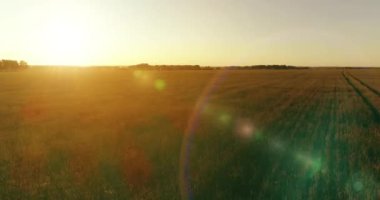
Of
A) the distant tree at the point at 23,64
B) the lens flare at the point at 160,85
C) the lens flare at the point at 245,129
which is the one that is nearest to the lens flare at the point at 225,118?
the lens flare at the point at 245,129

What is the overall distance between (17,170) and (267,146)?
6657mm

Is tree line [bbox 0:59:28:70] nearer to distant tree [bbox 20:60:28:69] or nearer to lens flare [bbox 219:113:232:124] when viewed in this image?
distant tree [bbox 20:60:28:69]

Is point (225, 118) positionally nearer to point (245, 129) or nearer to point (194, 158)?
point (245, 129)

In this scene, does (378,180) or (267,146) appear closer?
(378,180)

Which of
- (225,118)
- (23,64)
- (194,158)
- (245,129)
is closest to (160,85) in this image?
(225,118)

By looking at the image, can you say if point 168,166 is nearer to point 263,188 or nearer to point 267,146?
point 263,188

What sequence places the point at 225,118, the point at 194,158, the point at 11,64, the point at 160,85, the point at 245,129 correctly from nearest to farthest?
the point at 194,158, the point at 245,129, the point at 225,118, the point at 160,85, the point at 11,64

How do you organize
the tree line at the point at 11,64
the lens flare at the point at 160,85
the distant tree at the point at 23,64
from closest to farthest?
the lens flare at the point at 160,85 → the tree line at the point at 11,64 → the distant tree at the point at 23,64

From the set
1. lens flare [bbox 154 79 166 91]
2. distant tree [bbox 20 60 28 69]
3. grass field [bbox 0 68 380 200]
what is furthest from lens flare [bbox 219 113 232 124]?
distant tree [bbox 20 60 28 69]

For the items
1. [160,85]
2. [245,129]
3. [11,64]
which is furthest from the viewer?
[11,64]

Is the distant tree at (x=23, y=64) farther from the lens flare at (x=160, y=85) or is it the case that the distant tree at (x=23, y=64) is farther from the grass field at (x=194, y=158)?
the grass field at (x=194, y=158)

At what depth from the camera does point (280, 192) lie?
641 cm

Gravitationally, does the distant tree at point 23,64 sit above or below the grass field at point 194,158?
below

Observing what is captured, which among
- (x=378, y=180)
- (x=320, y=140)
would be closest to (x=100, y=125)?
(x=320, y=140)
